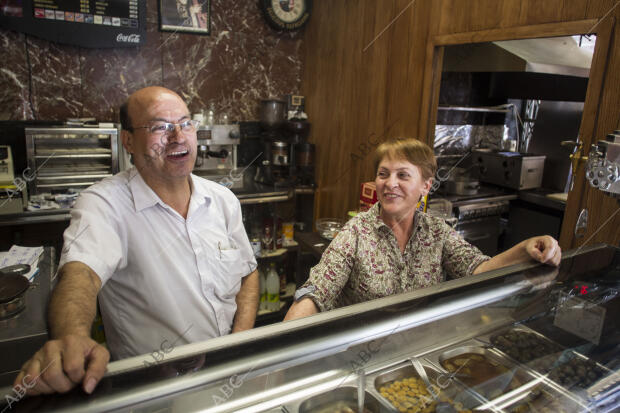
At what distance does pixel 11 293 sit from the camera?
133 cm

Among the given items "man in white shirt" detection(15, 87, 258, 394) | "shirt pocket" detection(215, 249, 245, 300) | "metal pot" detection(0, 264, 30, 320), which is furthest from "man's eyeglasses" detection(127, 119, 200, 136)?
"metal pot" detection(0, 264, 30, 320)

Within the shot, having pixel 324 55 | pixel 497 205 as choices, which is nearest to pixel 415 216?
pixel 497 205

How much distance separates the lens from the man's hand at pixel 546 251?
1392 mm

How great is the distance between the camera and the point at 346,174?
369 centimetres

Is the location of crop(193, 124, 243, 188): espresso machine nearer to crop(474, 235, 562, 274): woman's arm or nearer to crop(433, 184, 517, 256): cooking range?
crop(433, 184, 517, 256): cooking range

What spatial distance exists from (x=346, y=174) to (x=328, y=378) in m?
2.81

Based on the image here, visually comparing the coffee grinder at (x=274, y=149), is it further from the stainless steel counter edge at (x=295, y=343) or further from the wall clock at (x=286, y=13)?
the stainless steel counter edge at (x=295, y=343)

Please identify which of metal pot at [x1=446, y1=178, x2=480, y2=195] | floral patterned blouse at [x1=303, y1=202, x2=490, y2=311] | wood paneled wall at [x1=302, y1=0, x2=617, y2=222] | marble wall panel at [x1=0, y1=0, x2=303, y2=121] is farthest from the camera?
metal pot at [x1=446, y1=178, x2=480, y2=195]

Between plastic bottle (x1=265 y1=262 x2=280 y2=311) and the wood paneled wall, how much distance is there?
0.73 meters

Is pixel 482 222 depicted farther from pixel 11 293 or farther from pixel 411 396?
pixel 11 293

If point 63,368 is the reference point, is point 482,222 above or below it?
below

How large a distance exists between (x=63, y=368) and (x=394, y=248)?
4.33ft

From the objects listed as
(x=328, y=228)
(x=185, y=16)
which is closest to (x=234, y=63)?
(x=185, y=16)

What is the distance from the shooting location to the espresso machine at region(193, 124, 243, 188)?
343cm
